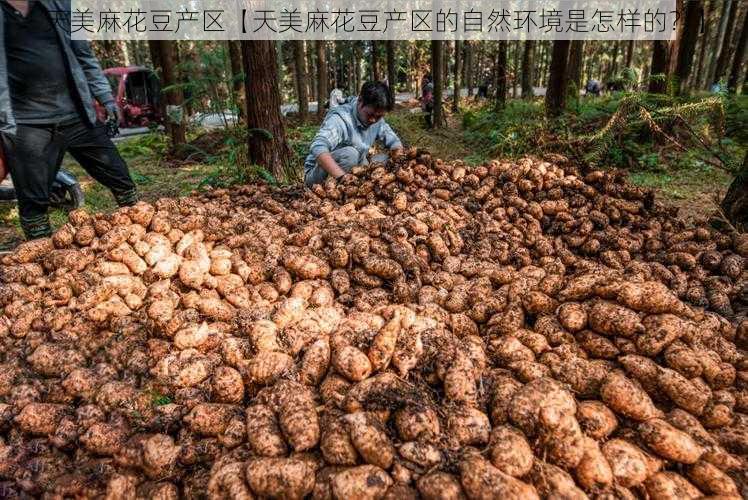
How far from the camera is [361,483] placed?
4.68 feet

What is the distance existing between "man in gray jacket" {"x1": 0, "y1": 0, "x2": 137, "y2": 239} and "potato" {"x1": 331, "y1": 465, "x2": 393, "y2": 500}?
334 centimetres

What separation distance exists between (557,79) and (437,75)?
130 inches

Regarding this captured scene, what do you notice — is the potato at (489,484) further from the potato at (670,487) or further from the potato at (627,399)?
the potato at (627,399)

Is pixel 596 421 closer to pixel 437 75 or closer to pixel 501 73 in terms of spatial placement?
pixel 437 75

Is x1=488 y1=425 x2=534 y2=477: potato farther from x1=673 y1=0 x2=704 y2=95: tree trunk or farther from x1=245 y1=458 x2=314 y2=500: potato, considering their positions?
x1=673 y1=0 x2=704 y2=95: tree trunk

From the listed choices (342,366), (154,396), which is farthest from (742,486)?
(154,396)

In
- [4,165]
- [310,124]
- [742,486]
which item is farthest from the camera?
[310,124]

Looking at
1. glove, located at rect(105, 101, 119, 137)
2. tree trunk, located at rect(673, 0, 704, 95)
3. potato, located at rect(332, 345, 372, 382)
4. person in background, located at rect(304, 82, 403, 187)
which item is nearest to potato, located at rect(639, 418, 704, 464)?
potato, located at rect(332, 345, 372, 382)

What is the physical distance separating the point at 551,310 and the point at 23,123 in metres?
3.83

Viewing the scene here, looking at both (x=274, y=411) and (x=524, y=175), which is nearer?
(x=274, y=411)

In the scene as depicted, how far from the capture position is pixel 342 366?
1.86 metres

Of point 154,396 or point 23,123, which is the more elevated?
point 23,123

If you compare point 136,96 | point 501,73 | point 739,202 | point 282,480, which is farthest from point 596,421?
point 136,96

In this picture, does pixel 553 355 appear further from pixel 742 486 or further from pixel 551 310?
pixel 742 486
